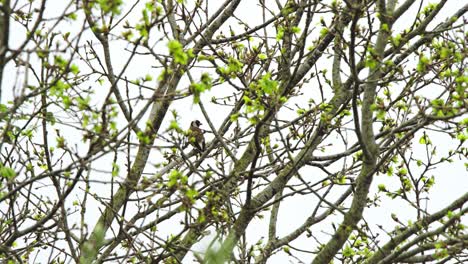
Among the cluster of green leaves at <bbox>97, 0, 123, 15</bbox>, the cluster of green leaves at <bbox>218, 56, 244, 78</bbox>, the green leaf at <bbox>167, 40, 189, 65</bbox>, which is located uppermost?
the cluster of green leaves at <bbox>218, 56, 244, 78</bbox>

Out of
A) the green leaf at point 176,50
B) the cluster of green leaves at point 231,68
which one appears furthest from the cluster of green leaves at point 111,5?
the cluster of green leaves at point 231,68

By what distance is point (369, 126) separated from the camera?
5.23 metres

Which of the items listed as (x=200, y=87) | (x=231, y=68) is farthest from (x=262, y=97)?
(x=200, y=87)

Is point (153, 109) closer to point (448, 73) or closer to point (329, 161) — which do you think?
point (329, 161)

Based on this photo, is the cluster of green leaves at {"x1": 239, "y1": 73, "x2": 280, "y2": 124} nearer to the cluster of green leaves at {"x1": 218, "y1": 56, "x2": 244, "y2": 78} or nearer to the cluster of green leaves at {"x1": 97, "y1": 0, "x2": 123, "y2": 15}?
the cluster of green leaves at {"x1": 218, "y1": 56, "x2": 244, "y2": 78}

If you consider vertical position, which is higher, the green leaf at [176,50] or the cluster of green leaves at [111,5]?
the cluster of green leaves at [111,5]

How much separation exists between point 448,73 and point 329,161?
211 cm

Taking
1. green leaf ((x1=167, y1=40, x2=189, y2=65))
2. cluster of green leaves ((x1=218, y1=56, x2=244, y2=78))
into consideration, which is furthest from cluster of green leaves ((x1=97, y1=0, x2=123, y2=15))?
cluster of green leaves ((x1=218, y1=56, x2=244, y2=78))

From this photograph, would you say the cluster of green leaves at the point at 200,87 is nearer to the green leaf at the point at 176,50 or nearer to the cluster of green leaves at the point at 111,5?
the green leaf at the point at 176,50

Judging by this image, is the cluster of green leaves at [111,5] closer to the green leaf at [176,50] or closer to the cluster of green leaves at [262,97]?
the green leaf at [176,50]

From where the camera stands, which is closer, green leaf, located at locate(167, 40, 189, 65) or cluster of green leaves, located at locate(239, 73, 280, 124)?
green leaf, located at locate(167, 40, 189, 65)

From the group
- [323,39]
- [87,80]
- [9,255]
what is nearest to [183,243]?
[9,255]

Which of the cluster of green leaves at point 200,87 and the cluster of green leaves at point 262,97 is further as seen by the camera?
the cluster of green leaves at point 262,97

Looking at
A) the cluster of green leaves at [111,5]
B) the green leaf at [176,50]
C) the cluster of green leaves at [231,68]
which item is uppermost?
the cluster of green leaves at [231,68]
